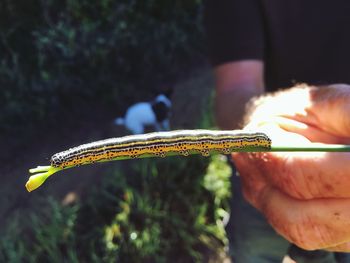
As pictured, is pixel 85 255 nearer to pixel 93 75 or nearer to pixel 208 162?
pixel 208 162

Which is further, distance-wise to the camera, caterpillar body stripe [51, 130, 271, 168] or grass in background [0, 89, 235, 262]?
grass in background [0, 89, 235, 262]

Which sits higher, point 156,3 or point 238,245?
point 156,3

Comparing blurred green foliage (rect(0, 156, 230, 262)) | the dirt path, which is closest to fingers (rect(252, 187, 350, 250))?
blurred green foliage (rect(0, 156, 230, 262))

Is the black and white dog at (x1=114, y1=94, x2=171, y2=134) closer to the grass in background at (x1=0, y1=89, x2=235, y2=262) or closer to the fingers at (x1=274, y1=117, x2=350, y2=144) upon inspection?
the grass in background at (x1=0, y1=89, x2=235, y2=262)

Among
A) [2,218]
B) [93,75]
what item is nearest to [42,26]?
[93,75]

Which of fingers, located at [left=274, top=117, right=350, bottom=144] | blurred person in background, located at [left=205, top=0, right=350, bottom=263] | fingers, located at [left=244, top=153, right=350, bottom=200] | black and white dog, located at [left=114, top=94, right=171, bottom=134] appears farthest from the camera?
black and white dog, located at [left=114, top=94, right=171, bottom=134]

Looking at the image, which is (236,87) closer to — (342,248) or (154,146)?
(342,248)

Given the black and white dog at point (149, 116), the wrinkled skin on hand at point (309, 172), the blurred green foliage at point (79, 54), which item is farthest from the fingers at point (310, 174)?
the blurred green foliage at point (79, 54)
